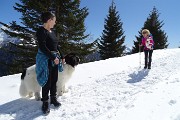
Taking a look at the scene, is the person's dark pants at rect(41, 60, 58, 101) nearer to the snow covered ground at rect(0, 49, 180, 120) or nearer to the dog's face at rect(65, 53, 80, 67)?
the snow covered ground at rect(0, 49, 180, 120)

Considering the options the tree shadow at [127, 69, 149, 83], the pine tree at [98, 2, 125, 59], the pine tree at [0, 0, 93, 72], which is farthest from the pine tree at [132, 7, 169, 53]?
the tree shadow at [127, 69, 149, 83]

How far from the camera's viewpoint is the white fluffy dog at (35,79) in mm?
5840

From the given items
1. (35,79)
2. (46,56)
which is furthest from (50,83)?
(35,79)

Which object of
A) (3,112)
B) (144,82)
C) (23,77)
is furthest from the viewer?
(144,82)

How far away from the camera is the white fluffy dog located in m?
5.84

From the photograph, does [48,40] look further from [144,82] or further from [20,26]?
[20,26]

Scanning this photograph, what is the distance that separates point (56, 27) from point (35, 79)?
15486 mm

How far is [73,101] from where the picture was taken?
5.71 meters

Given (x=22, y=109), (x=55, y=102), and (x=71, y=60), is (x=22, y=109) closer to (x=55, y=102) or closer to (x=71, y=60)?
(x=55, y=102)

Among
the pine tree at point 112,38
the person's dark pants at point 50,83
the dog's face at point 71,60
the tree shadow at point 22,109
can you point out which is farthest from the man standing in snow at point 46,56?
the pine tree at point 112,38

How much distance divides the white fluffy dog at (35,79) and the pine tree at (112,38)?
26514 mm

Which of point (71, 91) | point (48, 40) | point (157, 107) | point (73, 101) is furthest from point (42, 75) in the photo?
point (157, 107)

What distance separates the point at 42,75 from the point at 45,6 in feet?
58.3

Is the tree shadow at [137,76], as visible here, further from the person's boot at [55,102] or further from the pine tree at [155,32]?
the pine tree at [155,32]
